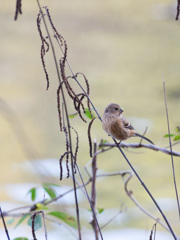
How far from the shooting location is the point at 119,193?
396 centimetres

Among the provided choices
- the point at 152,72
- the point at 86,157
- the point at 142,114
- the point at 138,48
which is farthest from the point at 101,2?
the point at 86,157

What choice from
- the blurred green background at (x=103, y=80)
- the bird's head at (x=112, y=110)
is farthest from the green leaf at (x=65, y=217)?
the blurred green background at (x=103, y=80)

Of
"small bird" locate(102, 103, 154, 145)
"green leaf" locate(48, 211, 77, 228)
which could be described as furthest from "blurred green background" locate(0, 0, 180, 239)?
"green leaf" locate(48, 211, 77, 228)

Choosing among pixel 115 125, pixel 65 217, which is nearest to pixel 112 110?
pixel 115 125

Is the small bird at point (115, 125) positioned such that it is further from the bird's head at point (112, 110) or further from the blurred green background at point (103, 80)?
the blurred green background at point (103, 80)

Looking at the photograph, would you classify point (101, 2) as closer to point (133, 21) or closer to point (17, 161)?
point (133, 21)

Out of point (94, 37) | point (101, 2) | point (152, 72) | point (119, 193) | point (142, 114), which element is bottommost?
point (119, 193)

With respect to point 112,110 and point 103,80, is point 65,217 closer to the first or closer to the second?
point 112,110

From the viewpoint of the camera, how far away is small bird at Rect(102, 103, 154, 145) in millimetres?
2521

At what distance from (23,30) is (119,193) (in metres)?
2.63

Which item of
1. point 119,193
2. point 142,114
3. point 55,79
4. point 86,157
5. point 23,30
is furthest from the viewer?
point 23,30

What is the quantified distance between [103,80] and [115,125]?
8.72ft

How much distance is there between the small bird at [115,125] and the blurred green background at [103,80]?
1284 mm

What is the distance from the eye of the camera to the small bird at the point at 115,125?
8.27 feet
